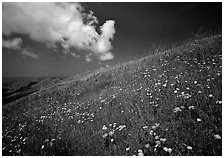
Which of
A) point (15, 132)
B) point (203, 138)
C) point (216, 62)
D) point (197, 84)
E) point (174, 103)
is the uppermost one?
point (216, 62)

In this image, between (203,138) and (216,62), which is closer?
(203,138)

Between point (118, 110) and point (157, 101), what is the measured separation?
1.28 m

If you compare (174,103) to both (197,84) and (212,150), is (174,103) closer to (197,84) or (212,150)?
(197,84)

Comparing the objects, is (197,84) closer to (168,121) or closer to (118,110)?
(168,121)

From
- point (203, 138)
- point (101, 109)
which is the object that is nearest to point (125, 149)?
point (203, 138)

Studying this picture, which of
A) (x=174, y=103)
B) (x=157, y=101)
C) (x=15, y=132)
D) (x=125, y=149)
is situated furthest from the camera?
(x=15, y=132)

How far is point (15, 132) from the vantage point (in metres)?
6.54

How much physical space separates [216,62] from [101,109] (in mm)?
4650

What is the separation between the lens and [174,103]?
14.3 ft

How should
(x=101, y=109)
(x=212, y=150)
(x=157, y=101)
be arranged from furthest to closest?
(x=101, y=109), (x=157, y=101), (x=212, y=150)

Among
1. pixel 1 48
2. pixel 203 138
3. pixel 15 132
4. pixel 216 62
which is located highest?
pixel 1 48

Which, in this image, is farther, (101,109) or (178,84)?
(101,109)

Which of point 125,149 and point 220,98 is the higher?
point 220,98

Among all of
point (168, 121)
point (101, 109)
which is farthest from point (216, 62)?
point (101, 109)
